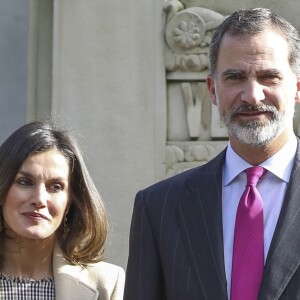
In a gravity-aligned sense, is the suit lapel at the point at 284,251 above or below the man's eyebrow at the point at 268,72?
below

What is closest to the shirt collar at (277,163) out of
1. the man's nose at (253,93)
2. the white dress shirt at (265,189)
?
the white dress shirt at (265,189)

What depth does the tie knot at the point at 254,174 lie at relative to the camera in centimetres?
308

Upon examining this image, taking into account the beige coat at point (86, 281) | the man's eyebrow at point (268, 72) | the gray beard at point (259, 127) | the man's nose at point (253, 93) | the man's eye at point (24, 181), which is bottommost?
the beige coat at point (86, 281)

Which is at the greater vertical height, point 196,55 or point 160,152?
point 196,55

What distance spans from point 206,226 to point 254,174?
0.73 ft

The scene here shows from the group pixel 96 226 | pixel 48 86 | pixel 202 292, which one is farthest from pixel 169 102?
pixel 202 292

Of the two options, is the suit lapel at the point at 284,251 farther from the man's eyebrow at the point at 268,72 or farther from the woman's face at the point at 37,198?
the woman's face at the point at 37,198

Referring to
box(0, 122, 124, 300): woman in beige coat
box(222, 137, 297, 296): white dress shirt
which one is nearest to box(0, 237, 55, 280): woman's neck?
box(0, 122, 124, 300): woman in beige coat

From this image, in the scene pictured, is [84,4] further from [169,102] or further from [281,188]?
[281,188]

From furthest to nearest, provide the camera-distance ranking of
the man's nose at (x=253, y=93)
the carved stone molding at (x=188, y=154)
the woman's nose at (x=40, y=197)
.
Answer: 1. the carved stone molding at (x=188, y=154)
2. the woman's nose at (x=40, y=197)
3. the man's nose at (x=253, y=93)

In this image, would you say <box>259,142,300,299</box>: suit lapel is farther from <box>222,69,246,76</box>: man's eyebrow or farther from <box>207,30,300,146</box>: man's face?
<box>222,69,246,76</box>: man's eyebrow

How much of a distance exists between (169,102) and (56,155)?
2041 millimetres

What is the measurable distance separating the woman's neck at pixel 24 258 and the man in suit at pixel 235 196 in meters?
0.50

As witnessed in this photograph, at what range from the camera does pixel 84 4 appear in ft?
18.5
